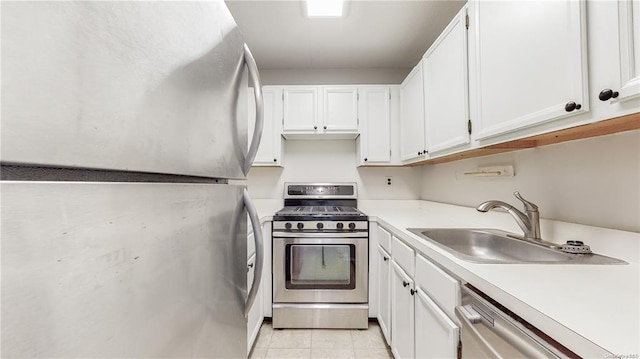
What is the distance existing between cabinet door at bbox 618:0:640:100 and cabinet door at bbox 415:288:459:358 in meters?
0.85

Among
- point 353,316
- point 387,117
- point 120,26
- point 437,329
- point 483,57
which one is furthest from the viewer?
point 387,117

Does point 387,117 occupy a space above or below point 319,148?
above

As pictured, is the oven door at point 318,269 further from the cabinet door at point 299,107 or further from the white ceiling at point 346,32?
the white ceiling at point 346,32

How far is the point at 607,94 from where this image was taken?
0.71m

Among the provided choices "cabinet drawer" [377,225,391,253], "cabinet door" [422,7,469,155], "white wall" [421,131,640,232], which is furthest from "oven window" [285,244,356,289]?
"white wall" [421,131,640,232]

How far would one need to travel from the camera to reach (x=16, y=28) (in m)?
0.26

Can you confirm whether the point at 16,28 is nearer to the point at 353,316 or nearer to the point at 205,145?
the point at 205,145

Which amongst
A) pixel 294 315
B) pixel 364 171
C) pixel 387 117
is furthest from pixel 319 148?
pixel 294 315

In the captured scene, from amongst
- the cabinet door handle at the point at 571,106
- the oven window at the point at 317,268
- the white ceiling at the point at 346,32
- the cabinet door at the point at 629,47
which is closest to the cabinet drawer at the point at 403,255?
the oven window at the point at 317,268

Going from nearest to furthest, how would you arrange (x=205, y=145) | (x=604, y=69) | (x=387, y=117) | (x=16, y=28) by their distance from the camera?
(x=16, y=28) → (x=205, y=145) → (x=604, y=69) → (x=387, y=117)

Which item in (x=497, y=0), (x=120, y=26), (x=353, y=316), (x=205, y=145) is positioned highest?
(x=497, y=0)

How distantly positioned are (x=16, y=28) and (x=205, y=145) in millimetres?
336

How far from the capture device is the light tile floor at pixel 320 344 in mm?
1804

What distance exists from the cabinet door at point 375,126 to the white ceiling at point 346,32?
404 mm
